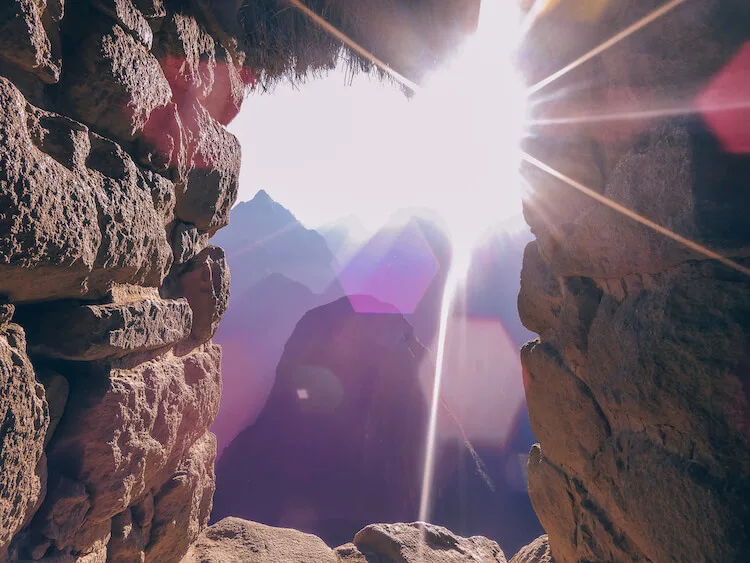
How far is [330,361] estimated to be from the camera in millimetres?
19094

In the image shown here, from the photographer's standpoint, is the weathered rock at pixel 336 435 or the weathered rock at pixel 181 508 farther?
the weathered rock at pixel 336 435

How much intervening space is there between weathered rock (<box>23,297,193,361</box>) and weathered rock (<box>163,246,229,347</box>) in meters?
0.59

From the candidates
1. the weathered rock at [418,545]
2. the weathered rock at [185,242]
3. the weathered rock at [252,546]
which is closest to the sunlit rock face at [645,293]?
the weathered rock at [418,545]

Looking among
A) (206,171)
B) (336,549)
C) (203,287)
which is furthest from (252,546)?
(206,171)

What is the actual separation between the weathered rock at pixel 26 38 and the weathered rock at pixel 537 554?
15.1 feet

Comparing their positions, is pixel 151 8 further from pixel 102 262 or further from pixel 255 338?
pixel 255 338

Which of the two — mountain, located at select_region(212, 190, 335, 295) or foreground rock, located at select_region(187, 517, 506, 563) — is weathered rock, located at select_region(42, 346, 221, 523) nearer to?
foreground rock, located at select_region(187, 517, 506, 563)

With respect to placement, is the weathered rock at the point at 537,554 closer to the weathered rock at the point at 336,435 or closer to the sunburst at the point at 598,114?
the sunburst at the point at 598,114

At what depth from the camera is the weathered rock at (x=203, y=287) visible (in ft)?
8.56

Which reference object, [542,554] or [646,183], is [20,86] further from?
[542,554]

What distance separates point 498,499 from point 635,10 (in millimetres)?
18058

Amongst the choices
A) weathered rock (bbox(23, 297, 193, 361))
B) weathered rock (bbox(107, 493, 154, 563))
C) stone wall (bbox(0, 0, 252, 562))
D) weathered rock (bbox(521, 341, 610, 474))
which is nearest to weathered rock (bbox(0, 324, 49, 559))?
stone wall (bbox(0, 0, 252, 562))

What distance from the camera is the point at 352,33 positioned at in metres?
3.07

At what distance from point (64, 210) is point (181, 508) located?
220 centimetres
